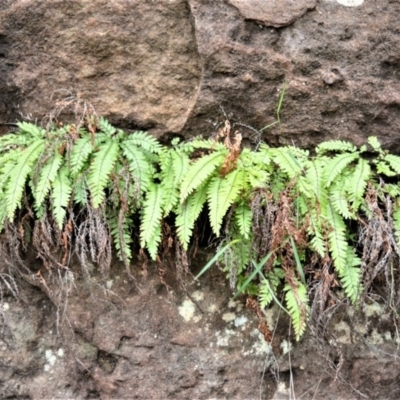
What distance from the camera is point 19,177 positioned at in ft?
13.7

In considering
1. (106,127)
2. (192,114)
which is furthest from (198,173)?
(106,127)

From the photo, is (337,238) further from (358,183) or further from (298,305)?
(298,305)

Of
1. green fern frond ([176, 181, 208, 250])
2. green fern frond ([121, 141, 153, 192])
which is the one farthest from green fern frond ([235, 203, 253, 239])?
green fern frond ([121, 141, 153, 192])

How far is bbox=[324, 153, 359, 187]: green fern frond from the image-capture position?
430cm

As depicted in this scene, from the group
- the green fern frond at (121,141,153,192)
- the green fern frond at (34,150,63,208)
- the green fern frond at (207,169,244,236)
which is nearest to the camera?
the green fern frond at (207,169,244,236)

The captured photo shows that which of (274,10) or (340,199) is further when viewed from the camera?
(274,10)

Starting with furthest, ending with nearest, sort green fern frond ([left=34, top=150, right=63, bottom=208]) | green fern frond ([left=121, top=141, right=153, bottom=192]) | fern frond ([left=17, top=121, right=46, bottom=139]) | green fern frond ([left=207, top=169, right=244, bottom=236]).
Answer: fern frond ([left=17, top=121, right=46, bottom=139]) → green fern frond ([left=121, top=141, right=153, bottom=192]) → green fern frond ([left=34, top=150, right=63, bottom=208]) → green fern frond ([left=207, top=169, right=244, bottom=236])

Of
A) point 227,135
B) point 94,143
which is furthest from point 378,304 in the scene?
point 94,143

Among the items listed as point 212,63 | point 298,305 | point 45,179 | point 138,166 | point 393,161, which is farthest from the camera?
point 212,63

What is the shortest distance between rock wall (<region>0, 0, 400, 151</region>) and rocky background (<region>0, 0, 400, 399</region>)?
0.04 feet

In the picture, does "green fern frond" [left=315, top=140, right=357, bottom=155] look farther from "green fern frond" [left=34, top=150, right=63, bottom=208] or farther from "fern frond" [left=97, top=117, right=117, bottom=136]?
"green fern frond" [left=34, top=150, right=63, bottom=208]

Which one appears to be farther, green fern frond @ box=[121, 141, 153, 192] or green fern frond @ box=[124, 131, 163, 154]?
green fern frond @ box=[124, 131, 163, 154]

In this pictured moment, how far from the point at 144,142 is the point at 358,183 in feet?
5.37

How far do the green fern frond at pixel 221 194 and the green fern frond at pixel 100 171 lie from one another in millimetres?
737
